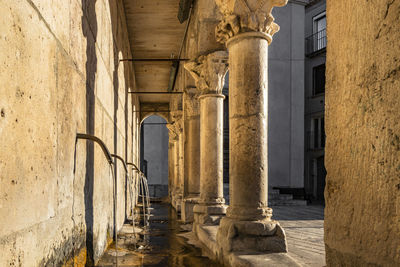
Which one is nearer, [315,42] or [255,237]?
[255,237]

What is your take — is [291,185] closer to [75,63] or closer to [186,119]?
[186,119]

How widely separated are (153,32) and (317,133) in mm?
12000

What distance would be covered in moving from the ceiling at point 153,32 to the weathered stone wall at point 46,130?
4.95m

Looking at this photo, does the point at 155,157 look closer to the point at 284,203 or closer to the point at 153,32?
the point at 284,203

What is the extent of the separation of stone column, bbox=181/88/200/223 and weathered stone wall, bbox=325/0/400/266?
681 centimetres

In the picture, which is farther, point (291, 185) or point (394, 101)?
point (291, 185)

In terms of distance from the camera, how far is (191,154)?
29.2ft

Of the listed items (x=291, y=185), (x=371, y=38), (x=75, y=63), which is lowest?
(x=291, y=185)

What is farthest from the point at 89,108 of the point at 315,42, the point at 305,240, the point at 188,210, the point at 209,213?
the point at 315,42

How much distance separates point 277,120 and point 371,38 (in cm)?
1542

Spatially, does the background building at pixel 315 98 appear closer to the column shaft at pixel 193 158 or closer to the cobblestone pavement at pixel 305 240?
the cobblestone pavement at pixel 305 240

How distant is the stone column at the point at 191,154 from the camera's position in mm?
8594

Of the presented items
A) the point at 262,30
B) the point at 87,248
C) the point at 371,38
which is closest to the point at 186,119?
the point at 262,30

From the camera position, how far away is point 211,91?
6922mm
